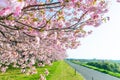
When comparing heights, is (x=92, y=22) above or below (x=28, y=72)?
above

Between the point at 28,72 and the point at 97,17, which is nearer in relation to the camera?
the point at 97,17

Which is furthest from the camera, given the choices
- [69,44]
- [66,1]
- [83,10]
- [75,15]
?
[69,44]

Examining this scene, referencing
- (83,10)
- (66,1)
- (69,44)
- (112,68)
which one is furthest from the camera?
(112,68)

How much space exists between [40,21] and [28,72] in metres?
4.97

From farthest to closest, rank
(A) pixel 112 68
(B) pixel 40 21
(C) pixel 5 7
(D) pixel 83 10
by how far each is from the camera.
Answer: (A) pixel 112 68 < (B) pixel 40 21 < (D) pixel 83 10 < (C) pixel 5 7

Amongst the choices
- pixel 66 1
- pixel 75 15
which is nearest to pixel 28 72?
pixel 75 15

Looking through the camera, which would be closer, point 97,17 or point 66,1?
point 66,1

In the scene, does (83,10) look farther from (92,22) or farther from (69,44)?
(69,44)

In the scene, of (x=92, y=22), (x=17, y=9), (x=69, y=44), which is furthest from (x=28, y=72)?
(x=17, y=9)

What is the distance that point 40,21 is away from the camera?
8977 mm

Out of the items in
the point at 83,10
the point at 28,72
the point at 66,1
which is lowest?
the point at 28,72

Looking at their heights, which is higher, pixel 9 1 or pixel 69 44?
pixel 69 44

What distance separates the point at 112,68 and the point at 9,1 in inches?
3096

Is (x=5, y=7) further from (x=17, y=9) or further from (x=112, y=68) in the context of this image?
(x=112, y=68)
